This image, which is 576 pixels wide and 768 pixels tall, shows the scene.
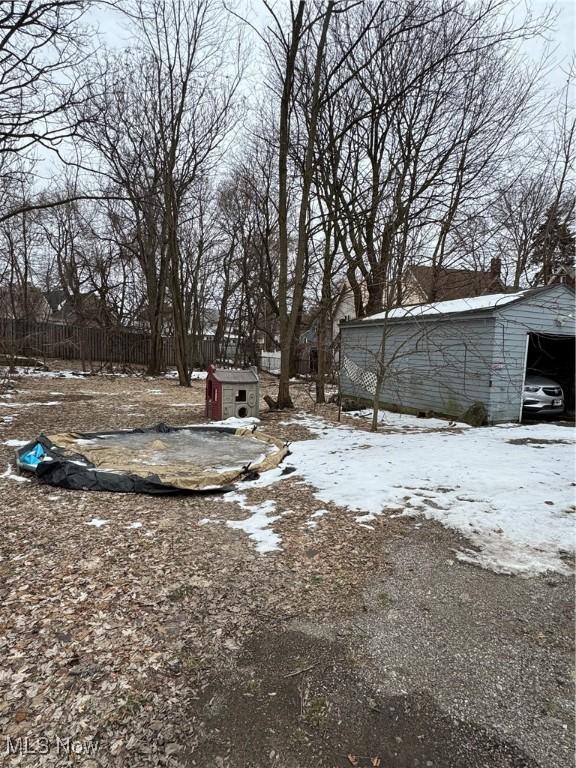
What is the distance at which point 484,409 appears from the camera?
320 inches

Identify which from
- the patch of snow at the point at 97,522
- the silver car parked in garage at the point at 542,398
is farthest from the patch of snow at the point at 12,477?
the silver car parked in garage at the point at 542,398

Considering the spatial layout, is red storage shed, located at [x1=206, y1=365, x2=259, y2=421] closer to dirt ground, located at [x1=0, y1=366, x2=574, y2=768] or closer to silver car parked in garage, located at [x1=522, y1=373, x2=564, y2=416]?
dirt ground, located at [x1=0, y1=366, x2=574, y2=768]

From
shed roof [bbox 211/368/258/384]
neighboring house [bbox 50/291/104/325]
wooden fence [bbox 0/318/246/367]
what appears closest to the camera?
shed roof [bbox 211/368/258/384]

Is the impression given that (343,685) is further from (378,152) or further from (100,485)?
(378,152)

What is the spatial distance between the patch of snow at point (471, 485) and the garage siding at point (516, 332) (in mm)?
1366

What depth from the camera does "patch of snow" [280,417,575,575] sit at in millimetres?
3154

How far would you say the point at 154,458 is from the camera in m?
5.32

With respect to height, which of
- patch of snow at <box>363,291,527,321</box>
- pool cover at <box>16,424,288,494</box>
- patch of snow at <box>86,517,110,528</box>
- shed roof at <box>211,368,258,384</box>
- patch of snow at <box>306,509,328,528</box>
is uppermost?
patch of snow at <box>363,291,527,321</box>

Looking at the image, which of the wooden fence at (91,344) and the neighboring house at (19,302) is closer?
the neighboring house at (19,302)

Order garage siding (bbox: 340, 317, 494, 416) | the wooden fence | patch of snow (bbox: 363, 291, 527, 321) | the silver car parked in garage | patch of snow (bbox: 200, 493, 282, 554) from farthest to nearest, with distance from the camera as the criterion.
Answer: the wooden fence < the silver car parked in garage < garage siding (bbox: 340, 317, 494, 416) < patch of snow (bbox: 363, 291, 527, 321) < patch of snow (bbox: 200, 493, 282, 554)

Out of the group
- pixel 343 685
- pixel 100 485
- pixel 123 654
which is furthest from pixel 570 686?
pixel 100 485

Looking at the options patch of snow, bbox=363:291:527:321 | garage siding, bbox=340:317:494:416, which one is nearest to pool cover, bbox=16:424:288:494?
garage siding, bbox=340:317:494:416

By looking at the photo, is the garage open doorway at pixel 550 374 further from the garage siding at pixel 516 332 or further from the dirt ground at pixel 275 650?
the dirt ground at pixel 275 650

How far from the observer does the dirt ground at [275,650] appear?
62.7 inches
